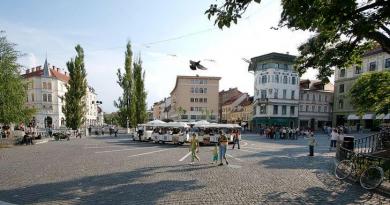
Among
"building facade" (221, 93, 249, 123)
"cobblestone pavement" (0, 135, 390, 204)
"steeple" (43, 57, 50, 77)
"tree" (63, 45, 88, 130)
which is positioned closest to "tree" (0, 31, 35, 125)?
"cobblestone pavement" (0, 135, 390, 204)

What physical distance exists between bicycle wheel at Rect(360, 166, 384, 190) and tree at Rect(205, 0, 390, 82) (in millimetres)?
4011

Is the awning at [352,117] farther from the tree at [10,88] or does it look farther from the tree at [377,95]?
the tree at [10,88]

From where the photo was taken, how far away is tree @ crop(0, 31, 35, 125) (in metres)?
28.4

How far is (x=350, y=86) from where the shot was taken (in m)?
60.2

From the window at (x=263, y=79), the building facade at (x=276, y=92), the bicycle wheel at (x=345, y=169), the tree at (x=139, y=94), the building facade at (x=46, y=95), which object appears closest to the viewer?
the bicycle wheel at (x=345, y=169)

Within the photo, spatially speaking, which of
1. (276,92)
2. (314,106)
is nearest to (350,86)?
(314,106)

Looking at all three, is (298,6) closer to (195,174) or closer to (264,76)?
(195,174)

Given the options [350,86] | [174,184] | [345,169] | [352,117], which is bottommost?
[174,184]

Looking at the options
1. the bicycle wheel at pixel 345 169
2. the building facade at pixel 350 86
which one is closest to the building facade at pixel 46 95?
the building facade at pixel 350 86

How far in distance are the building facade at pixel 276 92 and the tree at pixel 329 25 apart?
52208 mm

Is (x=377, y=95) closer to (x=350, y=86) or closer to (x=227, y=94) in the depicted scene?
(x=350, y=86)

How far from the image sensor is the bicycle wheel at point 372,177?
35.9 feet

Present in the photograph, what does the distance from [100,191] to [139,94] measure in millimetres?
43755

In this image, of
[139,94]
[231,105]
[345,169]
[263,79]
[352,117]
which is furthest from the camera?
[231,105]
